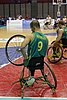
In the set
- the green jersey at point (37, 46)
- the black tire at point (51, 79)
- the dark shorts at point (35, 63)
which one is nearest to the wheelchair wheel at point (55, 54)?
the black tire at point (51, 79)

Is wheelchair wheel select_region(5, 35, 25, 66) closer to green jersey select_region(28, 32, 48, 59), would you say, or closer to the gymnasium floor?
the gymnasium floor

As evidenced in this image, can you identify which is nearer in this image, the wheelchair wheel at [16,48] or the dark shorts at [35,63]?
the dark shorts at [35,63]

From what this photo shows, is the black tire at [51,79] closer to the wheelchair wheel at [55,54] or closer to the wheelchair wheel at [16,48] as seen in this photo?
the wheelchair wheel at [16,48]

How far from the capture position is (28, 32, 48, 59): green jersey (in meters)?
5.67

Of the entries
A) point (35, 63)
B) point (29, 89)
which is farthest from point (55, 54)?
point (35, 63)

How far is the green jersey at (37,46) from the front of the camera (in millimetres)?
5672

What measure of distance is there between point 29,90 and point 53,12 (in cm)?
3527

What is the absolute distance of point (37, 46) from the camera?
18.7 ft

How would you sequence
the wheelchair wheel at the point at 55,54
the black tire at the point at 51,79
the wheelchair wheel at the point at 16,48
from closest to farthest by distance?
1. the black tire at the point at 51,79
2. the wheelchair wheel at the point at 16,48
3. the wheelchair wheel at the point at 55,54

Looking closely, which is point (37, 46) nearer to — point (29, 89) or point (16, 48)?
point (29, 89)

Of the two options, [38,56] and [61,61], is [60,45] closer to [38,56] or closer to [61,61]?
[61,61]

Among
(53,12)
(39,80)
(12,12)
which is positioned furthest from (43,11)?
(39,80)

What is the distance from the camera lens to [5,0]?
42094 millimetres

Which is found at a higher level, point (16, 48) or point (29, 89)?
point (16, 48)
